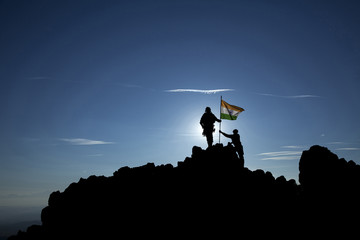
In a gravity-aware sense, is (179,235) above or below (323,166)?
below

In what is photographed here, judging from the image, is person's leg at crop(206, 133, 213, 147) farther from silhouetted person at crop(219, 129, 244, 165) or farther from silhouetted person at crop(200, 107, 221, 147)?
silhouetted person at crop(219, 129, 244, 165)

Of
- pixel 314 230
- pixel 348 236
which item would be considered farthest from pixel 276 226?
pixel 348 236

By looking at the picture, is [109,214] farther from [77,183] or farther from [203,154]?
[203,154]

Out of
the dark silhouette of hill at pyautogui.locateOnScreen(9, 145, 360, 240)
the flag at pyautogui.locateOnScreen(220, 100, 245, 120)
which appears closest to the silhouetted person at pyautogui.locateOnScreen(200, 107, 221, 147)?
the dark silhouette of hill at pyautogui.locateOnScreen(9, 145, 360, 240)

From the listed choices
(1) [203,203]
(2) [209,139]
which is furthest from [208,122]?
(1) [203,203]

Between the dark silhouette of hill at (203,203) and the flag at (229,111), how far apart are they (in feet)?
14.4

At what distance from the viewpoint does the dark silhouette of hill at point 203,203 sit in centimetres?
1881

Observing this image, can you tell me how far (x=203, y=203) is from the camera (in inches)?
768

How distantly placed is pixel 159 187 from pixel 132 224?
14.2 ft

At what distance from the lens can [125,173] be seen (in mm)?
24781

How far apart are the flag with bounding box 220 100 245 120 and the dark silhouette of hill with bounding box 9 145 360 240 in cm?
438

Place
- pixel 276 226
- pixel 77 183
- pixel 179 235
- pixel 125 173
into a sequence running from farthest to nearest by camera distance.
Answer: pixel 77 183
pixel 125 173
pixel 276 226
pixel 179 235

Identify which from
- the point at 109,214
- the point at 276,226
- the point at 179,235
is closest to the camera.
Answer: the point at 179,235

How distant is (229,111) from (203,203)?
1153 centimetres
